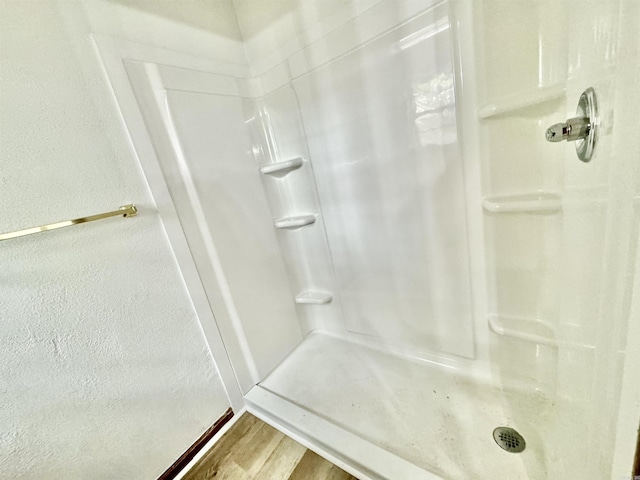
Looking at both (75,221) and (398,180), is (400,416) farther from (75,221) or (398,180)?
(75,221)

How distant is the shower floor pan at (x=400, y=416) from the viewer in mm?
854

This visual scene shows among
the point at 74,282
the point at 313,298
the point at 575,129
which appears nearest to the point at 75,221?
the point at 74,282

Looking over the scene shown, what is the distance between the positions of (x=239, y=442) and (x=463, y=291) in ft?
3.89

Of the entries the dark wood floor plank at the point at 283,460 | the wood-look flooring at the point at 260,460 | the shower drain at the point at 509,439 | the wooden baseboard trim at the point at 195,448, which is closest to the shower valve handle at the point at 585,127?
the shower drain at the point at 509,439

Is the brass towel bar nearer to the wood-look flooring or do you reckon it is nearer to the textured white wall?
the textured white wall

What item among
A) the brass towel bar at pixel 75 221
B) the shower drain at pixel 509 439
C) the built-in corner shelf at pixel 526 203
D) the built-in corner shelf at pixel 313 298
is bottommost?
the shower drain at pixel 509 439

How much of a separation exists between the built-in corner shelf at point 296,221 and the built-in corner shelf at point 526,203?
80cm

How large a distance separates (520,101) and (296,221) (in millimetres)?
1019

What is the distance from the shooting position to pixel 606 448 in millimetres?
381

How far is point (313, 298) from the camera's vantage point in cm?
156

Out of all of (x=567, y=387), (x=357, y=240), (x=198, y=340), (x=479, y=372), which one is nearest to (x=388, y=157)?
(x=357, y=240)

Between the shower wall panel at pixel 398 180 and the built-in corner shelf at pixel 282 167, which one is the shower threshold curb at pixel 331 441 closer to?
the shower wall panel at pixel 398 180

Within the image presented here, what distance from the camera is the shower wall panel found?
2.99 feet

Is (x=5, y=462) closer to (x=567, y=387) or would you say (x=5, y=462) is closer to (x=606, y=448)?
(x=606, y=448)
